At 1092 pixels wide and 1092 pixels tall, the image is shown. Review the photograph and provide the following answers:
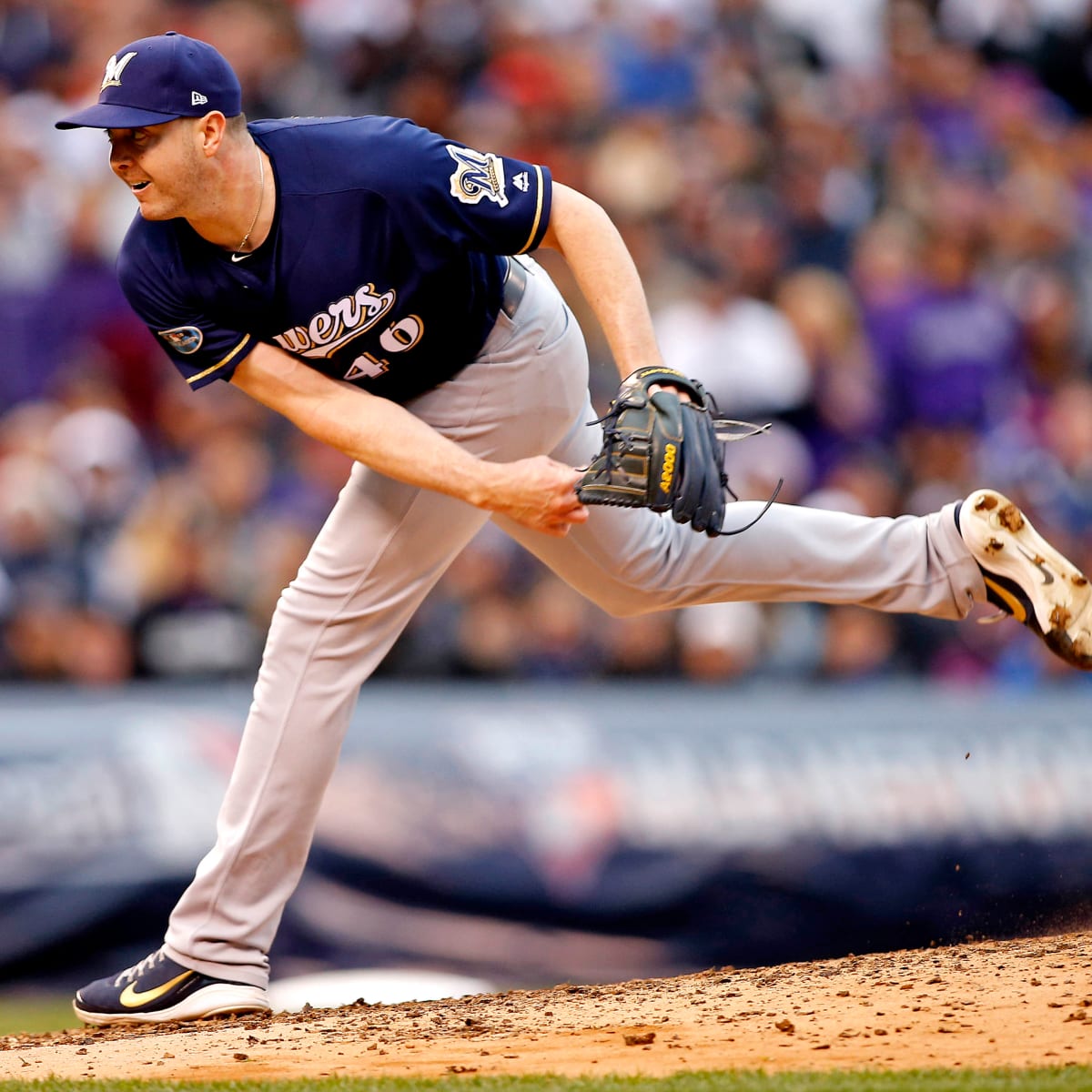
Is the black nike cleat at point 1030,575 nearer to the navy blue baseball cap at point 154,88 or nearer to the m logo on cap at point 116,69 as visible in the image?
the navy blue baseball cap at point 154,88

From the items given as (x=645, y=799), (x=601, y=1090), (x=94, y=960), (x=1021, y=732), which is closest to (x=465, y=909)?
(x=645, y=799)

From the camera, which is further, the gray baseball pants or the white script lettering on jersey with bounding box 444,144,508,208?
the gray baseball pants

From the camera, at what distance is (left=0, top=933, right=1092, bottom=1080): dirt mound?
303cm

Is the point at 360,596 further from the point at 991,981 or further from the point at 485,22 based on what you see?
the point at 485,22

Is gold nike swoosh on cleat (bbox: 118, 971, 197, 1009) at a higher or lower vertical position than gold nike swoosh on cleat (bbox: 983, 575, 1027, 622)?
lower

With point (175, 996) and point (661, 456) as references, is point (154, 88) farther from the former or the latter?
point (175, 996)

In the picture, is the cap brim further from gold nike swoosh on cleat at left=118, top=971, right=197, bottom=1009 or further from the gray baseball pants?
gold nike swoosh on cleat at left=118, top=971, right=197, bottom=1009

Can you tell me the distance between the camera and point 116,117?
121 inches

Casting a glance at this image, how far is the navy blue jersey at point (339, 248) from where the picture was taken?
327 centimetres

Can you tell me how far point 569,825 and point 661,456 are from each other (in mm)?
2819

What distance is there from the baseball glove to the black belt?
42cm

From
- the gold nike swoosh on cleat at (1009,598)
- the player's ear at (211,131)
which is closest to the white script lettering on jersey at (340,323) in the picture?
the player's ear at (211,131)

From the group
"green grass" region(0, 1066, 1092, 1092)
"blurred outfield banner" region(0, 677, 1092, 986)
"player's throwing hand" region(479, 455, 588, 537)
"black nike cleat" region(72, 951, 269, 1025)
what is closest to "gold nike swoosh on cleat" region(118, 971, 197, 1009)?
"black nike cleat" region(72, 951, 269, 1025)

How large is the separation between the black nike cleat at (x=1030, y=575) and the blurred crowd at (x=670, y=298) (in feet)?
9.24
